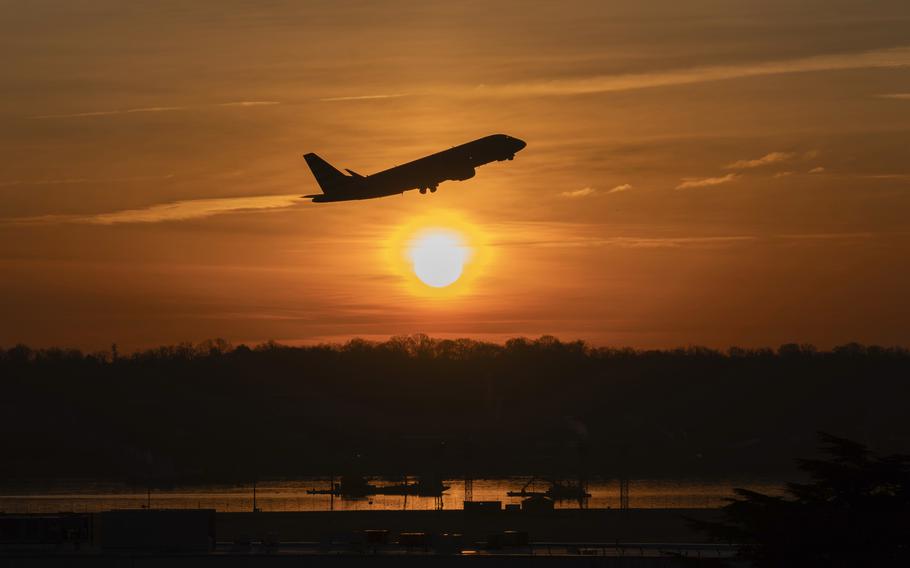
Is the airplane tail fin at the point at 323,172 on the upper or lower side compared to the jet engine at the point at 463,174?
upper

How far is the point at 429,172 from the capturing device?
509ft

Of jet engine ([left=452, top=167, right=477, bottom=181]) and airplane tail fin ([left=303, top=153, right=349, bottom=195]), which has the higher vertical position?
airplane tail fin ([left=303, top=153, right=349, bottom=195])

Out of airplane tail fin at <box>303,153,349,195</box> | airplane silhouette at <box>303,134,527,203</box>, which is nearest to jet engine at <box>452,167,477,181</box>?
airplane silhouette at <box>303,134,527,203</box>

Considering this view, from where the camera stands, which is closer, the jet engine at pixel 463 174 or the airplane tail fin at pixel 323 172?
the jet engine at pixel 463 174

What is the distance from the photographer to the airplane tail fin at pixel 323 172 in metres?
172

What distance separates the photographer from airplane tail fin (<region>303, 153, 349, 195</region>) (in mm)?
171650

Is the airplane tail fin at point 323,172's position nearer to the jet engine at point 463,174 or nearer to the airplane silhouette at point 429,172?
the airplane silhouette at point 429,172

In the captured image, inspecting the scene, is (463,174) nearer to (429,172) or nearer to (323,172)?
(429,172)

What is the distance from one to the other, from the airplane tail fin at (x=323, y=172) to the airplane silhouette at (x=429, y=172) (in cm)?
749

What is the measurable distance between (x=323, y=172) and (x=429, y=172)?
23767 mm

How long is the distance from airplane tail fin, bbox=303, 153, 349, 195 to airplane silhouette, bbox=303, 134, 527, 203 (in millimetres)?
7485

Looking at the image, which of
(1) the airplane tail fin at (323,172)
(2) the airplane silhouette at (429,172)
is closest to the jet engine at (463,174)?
(2) the airplane silhouette at (429,172)

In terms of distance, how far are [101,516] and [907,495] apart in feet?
183

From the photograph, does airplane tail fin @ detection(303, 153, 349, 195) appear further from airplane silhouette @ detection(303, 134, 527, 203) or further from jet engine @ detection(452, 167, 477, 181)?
jet engine @ detection(452, 167, 477, 181)
